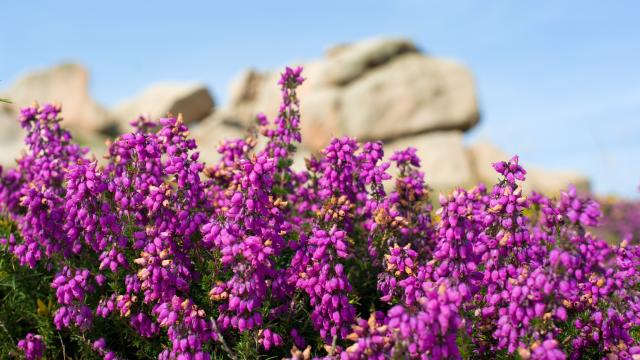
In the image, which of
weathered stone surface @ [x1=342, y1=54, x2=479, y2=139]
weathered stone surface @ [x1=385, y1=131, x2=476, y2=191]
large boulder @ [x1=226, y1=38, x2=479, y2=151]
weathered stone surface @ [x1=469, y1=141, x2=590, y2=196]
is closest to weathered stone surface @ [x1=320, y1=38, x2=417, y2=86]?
large boulder @ [x1=226, y1=38, x2=479, y2=151]

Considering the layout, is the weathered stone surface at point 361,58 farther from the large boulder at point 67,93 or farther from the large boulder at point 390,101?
the large boulder at point 67,93

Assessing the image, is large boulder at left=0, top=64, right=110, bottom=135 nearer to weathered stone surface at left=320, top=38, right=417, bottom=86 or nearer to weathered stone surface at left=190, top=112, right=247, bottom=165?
weathered stone surface at left=190, top=112, right=247, bottom=165

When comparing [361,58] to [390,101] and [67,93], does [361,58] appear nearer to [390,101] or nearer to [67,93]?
[390,101]

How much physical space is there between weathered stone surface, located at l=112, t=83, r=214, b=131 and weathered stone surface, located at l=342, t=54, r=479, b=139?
11389 millimetres

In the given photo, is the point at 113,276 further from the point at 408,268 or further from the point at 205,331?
the point at 408,268

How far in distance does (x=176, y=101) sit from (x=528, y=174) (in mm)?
22313

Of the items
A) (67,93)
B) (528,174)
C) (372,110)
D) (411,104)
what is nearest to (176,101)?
(67,93)

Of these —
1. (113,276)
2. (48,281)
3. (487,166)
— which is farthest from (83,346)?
(487,166)

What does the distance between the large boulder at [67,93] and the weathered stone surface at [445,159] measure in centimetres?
2073

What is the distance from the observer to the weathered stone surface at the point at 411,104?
34.1m

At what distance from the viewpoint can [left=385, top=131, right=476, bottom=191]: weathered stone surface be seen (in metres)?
29.9

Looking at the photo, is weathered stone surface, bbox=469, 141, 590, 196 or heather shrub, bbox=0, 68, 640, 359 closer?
heather shrub, bbox=0, 68, 640, 359

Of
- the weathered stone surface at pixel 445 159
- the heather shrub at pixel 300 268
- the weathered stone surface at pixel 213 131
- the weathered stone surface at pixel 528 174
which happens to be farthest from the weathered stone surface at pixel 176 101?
the heather shrub at pixel 300 268

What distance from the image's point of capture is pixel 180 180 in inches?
196
